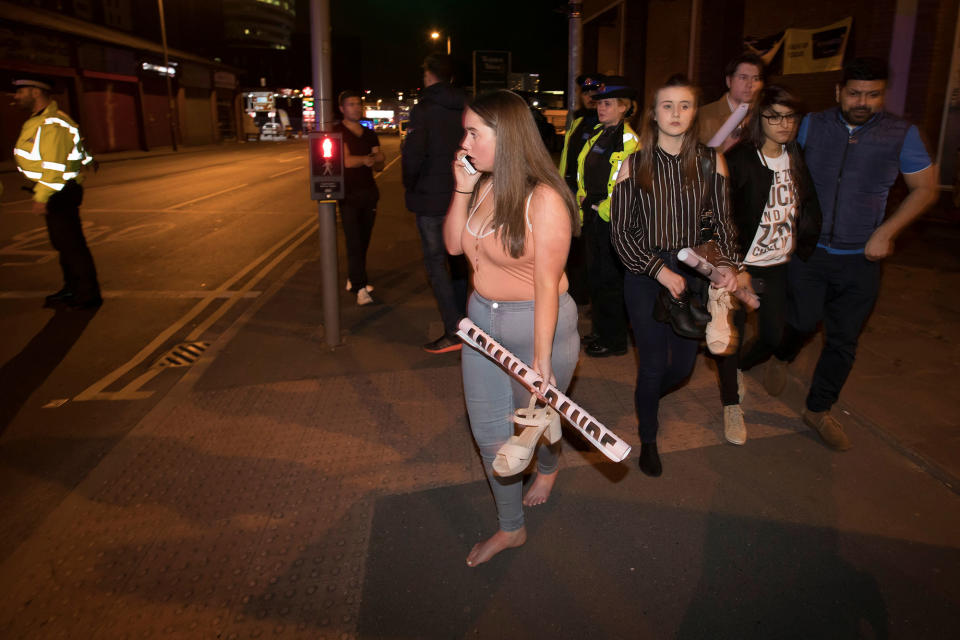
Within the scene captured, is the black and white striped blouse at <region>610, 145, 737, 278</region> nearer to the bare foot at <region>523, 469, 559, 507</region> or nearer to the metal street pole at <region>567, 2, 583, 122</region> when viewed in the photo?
the bare foot at <region>523, 469, 559, 507</region>

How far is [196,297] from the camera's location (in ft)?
25.6

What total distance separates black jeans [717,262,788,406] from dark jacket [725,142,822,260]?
0.77ft

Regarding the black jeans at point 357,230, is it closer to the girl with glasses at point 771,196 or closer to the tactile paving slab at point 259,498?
the tactile paving slab at point 259,498

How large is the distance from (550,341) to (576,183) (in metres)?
3.36

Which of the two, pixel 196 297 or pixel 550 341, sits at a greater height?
pixel 550 341

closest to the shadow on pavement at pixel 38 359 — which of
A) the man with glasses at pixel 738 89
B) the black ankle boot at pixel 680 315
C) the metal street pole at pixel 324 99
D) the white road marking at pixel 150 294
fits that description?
the white road marking at pixel 150 294

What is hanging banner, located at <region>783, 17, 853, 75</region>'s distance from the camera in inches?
505

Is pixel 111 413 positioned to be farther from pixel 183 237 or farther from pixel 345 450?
pixel 183 237

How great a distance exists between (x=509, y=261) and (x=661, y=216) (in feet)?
3.63

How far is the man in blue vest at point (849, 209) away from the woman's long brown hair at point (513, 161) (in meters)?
2.10

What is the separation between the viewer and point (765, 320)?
4.20 m

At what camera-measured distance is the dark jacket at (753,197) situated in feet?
12.6

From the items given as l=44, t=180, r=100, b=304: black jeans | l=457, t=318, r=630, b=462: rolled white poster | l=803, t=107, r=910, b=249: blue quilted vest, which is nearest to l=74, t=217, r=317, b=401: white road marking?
l=44, t=180, r=100, b=304: black jeans

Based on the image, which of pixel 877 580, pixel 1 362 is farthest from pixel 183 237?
pixel 877 580
